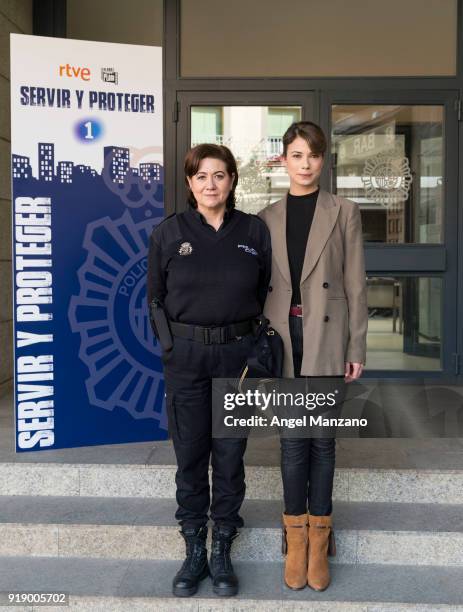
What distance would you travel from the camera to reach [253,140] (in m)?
5.26

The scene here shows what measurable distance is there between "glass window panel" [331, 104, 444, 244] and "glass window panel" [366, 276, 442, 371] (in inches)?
13.2

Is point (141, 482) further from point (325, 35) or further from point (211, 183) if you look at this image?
point (325, 35)

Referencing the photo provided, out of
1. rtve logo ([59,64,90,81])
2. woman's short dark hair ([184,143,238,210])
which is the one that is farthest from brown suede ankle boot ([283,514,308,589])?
rtve logo ([59,64,90,81])

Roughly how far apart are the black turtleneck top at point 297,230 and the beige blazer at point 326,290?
0.02 metres

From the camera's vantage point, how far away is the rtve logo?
11.1 feet

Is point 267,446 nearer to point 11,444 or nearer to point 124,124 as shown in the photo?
point 11,444

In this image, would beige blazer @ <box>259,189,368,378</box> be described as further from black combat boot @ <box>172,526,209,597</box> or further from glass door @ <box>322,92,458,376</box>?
glass door @ <box>322,92,458,376</box>

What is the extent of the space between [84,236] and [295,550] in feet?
5.96

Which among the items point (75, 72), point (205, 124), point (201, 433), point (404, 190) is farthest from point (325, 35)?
point (201, 433)

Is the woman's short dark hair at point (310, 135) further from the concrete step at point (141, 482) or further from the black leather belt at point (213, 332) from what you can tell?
the concrete step at point (141, 482)

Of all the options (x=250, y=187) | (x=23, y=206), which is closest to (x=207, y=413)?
(x=23, y=206)

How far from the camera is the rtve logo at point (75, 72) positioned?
3389 millimetres

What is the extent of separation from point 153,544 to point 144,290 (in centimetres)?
128

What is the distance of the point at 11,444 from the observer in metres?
3.70
